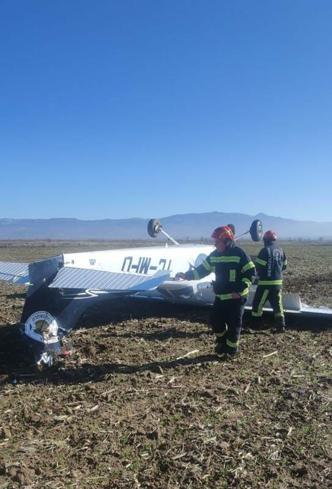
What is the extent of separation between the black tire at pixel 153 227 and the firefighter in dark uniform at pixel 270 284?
3.34 meters

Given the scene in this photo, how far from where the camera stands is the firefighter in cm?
721

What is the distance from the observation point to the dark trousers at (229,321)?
282 inches

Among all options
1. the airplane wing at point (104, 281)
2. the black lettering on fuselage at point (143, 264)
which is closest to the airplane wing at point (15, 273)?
the airplane wing at point (104, 281)

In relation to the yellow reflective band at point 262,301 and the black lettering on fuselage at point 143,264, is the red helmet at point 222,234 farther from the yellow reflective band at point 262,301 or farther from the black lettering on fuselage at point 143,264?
the black lettering on fuselage at point 143,264

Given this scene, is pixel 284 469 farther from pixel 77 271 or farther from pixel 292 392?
pixel 77 271

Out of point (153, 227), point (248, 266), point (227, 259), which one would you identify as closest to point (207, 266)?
point (227, 259)

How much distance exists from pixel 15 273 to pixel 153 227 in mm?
4496

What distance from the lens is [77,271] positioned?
266 inches

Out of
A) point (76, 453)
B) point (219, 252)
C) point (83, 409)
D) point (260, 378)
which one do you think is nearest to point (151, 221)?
point (219, 252)

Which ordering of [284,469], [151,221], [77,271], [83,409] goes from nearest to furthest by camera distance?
[284,469] → [83,409] → [77,271] → [151,221]

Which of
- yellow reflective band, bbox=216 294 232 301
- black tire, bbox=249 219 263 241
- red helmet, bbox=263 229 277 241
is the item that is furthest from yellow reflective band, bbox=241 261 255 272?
black tire, bbox=249 219 263 241

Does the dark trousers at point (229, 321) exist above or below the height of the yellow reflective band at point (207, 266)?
below

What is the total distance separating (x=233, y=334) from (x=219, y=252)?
Result: 1.30 meters

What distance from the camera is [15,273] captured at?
26.6 feet
